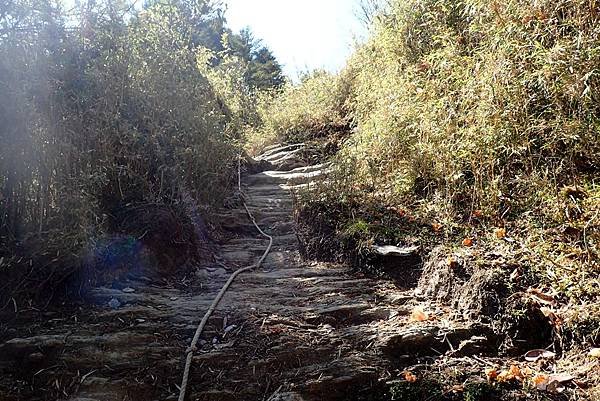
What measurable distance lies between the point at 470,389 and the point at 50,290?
2266 mm

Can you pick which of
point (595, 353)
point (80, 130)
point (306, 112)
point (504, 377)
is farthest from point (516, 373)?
point (306, 112)

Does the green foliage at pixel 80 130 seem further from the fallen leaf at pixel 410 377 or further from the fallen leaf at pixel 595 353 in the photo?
the fallen leaf at pixel 595 353

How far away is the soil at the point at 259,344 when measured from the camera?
6.40 feet

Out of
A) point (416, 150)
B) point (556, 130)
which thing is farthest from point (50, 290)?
point (556, 130)

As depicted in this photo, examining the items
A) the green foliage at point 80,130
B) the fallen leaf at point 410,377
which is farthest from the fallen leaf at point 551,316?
the green foliage at point 80,130

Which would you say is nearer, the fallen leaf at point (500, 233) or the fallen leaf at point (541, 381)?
the fallen leaf at point (541, 381)

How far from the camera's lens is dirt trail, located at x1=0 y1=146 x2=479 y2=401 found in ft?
6.47

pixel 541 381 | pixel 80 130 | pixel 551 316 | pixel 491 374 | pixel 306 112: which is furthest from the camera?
pixel 306 112

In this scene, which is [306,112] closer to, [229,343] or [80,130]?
A: [80,130]

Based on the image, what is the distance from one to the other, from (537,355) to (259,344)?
4.35 feet

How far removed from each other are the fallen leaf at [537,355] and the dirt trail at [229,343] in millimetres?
275

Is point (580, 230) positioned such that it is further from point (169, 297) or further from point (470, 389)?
point (169, 297)

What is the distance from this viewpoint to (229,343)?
93.5 inches

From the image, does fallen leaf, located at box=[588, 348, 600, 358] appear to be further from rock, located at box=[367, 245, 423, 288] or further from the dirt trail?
rock, located at box=[367, 245, 423, 288]
